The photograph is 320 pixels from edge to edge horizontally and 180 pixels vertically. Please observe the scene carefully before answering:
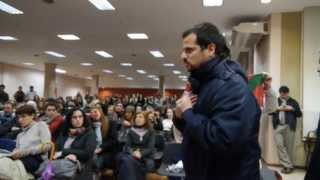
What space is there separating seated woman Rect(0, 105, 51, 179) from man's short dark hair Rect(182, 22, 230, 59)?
286cm

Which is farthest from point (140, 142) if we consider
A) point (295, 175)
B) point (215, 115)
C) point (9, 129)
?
point (215, 115)

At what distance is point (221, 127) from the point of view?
109cm

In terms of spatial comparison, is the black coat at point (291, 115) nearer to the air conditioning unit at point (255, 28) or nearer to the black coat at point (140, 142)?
the air conditioning unit at point (255, 28)

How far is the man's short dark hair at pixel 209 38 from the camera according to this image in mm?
1254

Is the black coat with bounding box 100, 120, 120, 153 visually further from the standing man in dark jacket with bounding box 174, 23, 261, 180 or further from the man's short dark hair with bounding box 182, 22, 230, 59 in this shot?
the man's short dark hair with bounding box 182, 22, 230, 59

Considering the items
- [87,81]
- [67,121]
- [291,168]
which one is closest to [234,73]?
[67,121]

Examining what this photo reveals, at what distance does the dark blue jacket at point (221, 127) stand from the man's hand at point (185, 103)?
19mm

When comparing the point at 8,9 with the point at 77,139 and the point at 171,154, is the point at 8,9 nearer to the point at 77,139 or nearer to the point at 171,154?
the point at 77,139

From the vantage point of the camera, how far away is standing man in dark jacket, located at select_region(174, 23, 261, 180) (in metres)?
1.11

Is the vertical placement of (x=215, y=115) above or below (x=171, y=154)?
above

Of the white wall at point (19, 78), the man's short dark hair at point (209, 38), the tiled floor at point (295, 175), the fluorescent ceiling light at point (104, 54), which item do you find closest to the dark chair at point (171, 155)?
the tiled floor at point (295, 175)

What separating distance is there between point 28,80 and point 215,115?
22.1 m

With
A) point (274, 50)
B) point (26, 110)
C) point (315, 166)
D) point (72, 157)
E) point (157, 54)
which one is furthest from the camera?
point (157, 54)

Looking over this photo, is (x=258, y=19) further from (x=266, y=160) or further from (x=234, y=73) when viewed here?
(x=234, y=73)
